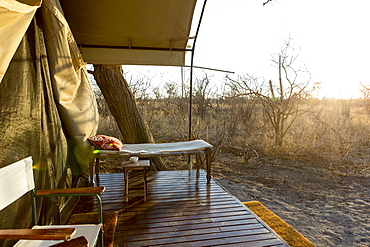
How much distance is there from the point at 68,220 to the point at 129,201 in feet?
2.17

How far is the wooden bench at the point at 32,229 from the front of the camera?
988 millimetres

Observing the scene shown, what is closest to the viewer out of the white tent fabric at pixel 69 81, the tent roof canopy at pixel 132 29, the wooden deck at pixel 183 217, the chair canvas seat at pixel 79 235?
the chair canvas seat at pixel 79 235

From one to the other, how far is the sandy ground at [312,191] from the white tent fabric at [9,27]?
10.4 ft

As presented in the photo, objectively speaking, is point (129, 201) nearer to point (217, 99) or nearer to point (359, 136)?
point (217, 99)

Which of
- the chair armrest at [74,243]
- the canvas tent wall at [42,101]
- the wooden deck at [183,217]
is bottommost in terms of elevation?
the wooden deck at [183,217]

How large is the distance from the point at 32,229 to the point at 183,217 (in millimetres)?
1531

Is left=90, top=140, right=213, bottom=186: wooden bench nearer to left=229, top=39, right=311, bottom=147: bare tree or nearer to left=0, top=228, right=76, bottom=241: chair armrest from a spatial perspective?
left=0, top=228, right=76, bottom=241: chair armrest

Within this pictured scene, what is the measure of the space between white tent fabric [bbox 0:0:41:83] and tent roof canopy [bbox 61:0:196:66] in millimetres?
1585

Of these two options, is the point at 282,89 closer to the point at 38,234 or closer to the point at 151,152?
the point at 151,152

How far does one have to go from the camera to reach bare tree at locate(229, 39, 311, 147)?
619cm

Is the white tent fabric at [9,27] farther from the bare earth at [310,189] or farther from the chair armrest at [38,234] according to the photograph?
the bare earth at [310,189]

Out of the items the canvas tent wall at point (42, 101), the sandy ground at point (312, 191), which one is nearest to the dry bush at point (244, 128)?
the sandy ground at point (312, 191)

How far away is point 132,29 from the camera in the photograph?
10.7ft

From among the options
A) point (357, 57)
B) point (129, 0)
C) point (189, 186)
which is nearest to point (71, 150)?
point (189, 186)
